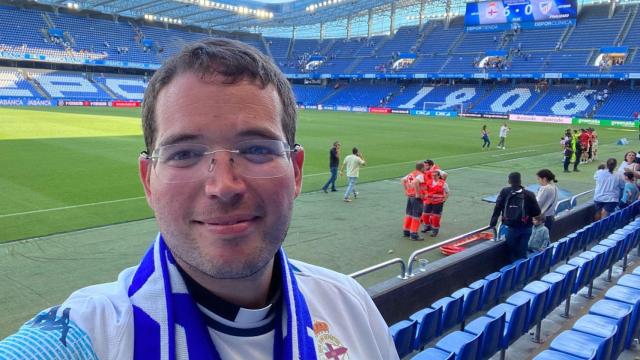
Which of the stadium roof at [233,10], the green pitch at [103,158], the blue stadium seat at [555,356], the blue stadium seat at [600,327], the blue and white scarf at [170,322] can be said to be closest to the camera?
the blue and white scarf at [170,322]

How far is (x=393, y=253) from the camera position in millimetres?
8953

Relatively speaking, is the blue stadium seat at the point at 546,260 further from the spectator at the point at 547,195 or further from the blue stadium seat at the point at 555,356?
the blue stadium seat at the point at 555,356

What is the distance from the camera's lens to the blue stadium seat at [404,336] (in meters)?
4.27

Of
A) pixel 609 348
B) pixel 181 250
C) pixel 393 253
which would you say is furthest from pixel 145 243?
pixel 181 250

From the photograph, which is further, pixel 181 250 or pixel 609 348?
pixel 609 348

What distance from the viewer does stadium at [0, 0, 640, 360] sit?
567 cm

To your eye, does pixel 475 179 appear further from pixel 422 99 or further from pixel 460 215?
pixel 422 99

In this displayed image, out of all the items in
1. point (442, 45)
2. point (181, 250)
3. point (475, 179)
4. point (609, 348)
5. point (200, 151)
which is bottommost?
point (475, 179)

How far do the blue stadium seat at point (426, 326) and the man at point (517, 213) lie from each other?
329cm

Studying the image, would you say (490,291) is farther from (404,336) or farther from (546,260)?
(404,336)

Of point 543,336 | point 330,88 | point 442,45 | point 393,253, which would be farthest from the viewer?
point 330,88

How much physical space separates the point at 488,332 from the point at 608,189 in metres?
8.04

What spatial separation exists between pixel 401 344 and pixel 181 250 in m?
3.46

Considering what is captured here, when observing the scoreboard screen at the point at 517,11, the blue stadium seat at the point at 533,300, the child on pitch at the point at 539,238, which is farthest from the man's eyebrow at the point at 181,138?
the scoreboard screen at the point at 517,11
